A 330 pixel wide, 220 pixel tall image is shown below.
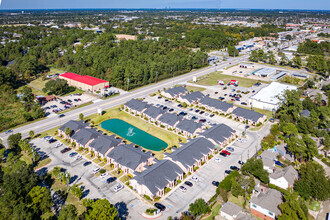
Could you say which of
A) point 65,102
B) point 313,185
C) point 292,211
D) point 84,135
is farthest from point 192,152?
point 65,102

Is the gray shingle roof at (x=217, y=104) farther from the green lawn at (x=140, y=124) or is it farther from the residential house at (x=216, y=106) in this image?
the green lawn at (x=140, y=124)

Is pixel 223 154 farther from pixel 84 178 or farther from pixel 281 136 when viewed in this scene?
pixel 84 178

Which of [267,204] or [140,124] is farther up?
[267,204]

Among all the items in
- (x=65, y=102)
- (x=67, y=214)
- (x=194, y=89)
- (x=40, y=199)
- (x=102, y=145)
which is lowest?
(x=65, y=102)

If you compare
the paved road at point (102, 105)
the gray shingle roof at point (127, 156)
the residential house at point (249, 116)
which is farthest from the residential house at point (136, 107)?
the residential house at point (249, 116)

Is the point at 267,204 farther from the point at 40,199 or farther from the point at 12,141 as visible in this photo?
the point at 12,141

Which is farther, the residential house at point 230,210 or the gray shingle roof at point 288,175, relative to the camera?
the gray shingle roof at point 288,175
